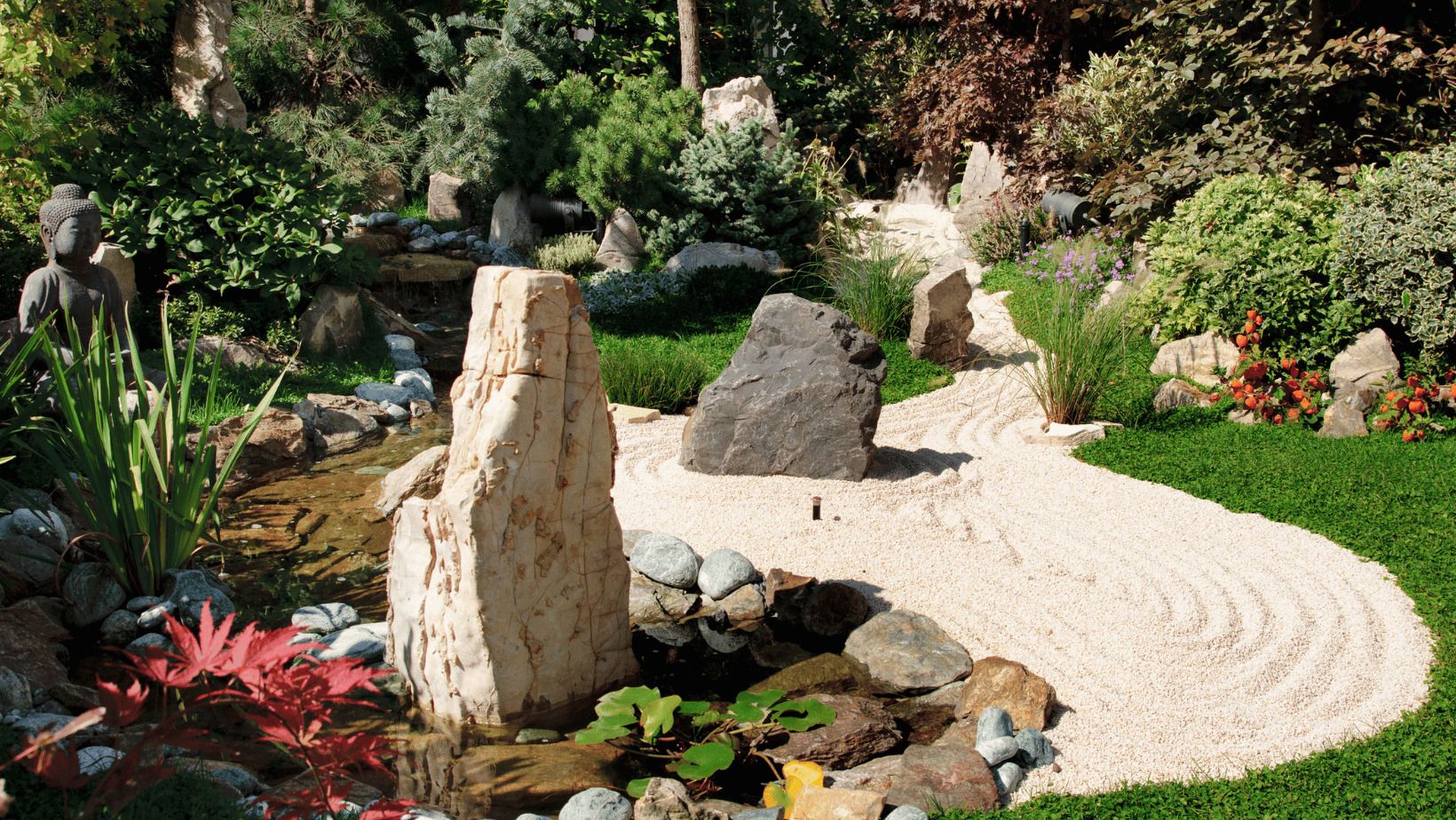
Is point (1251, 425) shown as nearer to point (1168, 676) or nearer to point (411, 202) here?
point (1168, 676)

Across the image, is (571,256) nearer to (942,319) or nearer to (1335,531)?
(942,319)

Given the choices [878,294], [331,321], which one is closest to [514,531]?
[331,321]

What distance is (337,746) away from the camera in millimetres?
2334

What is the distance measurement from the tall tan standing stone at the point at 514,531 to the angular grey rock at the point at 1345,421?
546cm

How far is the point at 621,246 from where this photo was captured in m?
12.9

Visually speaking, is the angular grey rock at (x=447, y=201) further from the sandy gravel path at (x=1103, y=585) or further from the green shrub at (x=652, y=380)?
the sandy gravel path at (x=1103, y=585)

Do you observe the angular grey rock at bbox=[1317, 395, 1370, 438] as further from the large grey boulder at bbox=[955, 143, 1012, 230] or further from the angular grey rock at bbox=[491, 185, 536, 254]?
the angular grey rock at bbox=[491, 185, 536, 254]

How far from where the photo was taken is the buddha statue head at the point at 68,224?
591 centimetres

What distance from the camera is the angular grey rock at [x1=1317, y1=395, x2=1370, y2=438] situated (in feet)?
23.9

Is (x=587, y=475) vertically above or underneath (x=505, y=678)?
above

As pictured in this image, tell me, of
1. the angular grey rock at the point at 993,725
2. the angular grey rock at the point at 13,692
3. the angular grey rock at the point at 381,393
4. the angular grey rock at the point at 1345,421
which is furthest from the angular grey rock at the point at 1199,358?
the angular grey rock at the point at 13,692

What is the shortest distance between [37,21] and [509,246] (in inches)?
245

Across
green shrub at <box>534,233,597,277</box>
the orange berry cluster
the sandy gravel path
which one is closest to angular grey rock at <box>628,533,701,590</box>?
the sandy gravel path

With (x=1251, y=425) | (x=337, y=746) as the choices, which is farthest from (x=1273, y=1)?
(x=337, y=746)
